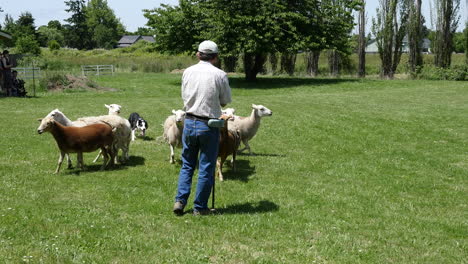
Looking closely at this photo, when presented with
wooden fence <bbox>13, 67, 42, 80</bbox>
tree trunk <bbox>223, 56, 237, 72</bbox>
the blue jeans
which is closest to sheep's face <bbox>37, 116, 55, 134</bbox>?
the blue jeans

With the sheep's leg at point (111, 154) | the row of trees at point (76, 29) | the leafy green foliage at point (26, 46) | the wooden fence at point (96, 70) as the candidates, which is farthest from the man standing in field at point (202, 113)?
the row of trees at point (76, 29)

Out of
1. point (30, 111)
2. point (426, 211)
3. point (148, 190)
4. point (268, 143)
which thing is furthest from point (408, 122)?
point (30, 111)

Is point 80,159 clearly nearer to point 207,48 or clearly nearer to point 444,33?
point 207,48

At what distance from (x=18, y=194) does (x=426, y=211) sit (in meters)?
6.83

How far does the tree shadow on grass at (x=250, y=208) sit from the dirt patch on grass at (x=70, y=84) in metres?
24.5

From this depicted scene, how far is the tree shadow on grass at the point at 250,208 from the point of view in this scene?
24.2 ft

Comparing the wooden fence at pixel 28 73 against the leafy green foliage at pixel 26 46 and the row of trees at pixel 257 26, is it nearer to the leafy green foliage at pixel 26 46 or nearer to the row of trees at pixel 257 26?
the row of trees at pixel 257 26

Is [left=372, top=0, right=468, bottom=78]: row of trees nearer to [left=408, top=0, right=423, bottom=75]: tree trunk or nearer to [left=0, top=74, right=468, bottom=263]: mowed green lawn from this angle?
[left=408, top=0, right=423, bottom=75]: tree trunk

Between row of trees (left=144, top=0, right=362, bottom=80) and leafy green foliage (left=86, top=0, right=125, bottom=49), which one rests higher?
leafy green foliage (left=86, top=0, right=125, bottom=49)

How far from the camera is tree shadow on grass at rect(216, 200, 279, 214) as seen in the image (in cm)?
739

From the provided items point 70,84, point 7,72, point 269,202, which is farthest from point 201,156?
point 70,84

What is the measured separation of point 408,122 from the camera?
17609 millimetres

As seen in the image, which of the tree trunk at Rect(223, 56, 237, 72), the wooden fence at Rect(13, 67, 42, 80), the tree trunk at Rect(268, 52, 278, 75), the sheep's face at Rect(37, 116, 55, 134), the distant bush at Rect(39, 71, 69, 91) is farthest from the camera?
the tree trunk at Rect(223, 56, 237, 72)

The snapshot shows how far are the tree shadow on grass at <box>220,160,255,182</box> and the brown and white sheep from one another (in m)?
2.62
